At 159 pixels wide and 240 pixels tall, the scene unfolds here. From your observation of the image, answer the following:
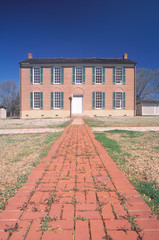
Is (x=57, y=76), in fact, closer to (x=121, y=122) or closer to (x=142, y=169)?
(x=121, y=122)

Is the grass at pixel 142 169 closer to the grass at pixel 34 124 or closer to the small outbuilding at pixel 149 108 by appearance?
the grass at pixel 34 124

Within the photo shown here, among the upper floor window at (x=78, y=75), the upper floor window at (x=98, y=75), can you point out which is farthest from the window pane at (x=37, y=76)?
the upper floor window at (x=98, y=75)

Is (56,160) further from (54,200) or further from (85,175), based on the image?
(54,200)

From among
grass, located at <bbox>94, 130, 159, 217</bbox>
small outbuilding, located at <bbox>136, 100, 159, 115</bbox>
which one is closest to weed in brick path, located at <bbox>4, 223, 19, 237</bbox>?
grass, located at <bbox>94, 130, 159, 217</bbox>

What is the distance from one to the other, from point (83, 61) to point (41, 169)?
1922 cm

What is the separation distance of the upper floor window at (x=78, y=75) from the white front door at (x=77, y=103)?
1.90m

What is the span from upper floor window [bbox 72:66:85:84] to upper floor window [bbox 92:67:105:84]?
57.3 inches

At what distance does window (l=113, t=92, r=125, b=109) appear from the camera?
19136 millimetres

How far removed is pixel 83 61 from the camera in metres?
19.3

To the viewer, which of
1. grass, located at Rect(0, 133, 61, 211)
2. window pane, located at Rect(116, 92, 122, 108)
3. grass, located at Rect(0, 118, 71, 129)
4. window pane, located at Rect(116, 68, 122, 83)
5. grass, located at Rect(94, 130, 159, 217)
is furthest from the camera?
window pane, located at Rect(116, 92, 122, 108)

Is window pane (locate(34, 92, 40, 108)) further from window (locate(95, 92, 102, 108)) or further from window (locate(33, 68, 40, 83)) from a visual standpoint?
window (locate(95, 92, 102, 108))

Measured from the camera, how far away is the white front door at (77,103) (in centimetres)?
1916

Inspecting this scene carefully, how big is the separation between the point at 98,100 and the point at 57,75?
6382 mm

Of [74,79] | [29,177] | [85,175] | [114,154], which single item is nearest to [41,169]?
[29,177]
